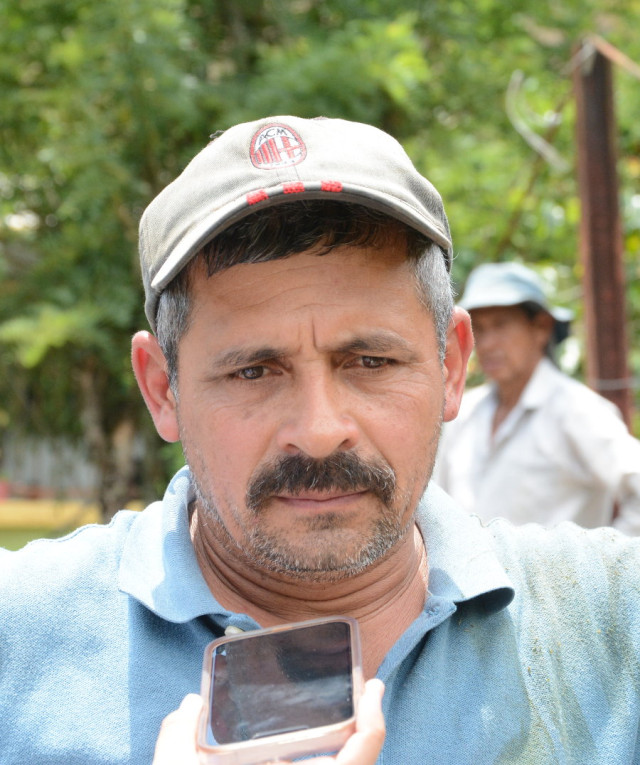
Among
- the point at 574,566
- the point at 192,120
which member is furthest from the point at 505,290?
the point at 574,566

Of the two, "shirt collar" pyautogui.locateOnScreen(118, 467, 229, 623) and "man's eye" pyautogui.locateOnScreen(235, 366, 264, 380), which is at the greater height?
"man's eye" pyautogui.locateOnScreen(235, 366, 264, 380)

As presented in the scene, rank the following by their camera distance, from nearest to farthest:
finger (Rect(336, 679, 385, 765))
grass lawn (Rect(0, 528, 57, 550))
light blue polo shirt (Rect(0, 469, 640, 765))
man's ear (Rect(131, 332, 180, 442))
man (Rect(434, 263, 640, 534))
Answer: finger (Rect(336, 679, 385, 765)), light blue polo shirt (Rect(0, 469, 640, 765)), man's ear (Rect(131, 332, 180, 442)), man (Rect(434, 263, 640, 534)), grass lawn (Rect(0, 528, 57, 550))

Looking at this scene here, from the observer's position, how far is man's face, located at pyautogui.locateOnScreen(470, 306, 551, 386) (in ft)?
13.0

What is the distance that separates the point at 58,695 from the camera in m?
1.34

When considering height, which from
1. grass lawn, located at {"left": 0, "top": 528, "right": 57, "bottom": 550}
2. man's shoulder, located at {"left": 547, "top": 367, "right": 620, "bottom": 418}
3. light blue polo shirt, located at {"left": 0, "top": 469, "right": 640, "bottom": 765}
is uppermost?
man's shoulder, located at {"left": 547, "top": 367, "right": 620, "bottom": 418}

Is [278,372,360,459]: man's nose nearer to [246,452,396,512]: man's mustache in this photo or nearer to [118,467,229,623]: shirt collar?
[246,452,396,512]: man's mustache

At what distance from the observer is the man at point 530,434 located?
3428mm

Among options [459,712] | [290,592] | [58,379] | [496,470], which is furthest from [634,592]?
[58,379]

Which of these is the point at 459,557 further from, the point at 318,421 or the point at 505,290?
the point at 505,290

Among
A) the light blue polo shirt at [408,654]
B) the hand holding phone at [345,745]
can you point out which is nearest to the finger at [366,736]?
the hand holding phone at [345,745]

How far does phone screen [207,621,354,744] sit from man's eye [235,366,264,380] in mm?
397

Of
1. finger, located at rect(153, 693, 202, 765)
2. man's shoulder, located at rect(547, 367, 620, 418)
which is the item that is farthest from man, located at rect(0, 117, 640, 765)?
man's shoulder, located at rect(547, 367, 620, 418)

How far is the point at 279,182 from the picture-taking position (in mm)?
1359

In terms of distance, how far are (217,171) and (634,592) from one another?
947mm
